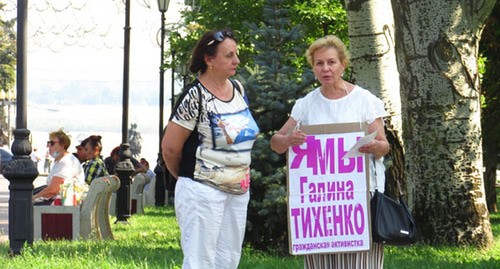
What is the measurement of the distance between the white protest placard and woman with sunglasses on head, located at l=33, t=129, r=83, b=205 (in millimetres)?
A: 9917

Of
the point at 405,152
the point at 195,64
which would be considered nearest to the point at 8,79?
the point at 405,152

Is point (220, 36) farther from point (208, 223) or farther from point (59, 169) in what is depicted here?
point (59, 169)

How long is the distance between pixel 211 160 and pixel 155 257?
5931 mm

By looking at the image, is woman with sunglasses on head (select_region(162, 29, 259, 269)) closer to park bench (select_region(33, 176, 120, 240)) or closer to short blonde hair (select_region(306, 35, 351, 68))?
short blonde hair (select_region(306, 35, 351, 68))

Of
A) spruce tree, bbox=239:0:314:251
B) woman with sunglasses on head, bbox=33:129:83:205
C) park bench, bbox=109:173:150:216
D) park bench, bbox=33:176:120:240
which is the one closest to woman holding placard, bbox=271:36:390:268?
spruce tree, bbox=239:0:314:251

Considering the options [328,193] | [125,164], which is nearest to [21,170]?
[328,193]

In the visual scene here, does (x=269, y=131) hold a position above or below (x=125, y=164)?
above

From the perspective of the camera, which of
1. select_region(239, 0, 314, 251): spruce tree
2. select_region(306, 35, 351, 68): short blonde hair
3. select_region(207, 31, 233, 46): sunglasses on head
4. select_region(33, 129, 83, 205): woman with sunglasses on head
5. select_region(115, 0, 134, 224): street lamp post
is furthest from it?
select_region(115, 0, 134, 224): street lamp post

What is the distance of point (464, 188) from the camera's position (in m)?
15.2

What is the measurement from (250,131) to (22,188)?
731 cm

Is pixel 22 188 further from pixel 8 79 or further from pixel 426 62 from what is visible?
pixel 8 79

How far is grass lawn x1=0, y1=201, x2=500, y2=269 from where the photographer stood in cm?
1148

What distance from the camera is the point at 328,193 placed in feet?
23.7

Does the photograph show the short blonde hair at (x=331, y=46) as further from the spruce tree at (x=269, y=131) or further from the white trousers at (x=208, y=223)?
the spruce tree at (x=269, y=131)
